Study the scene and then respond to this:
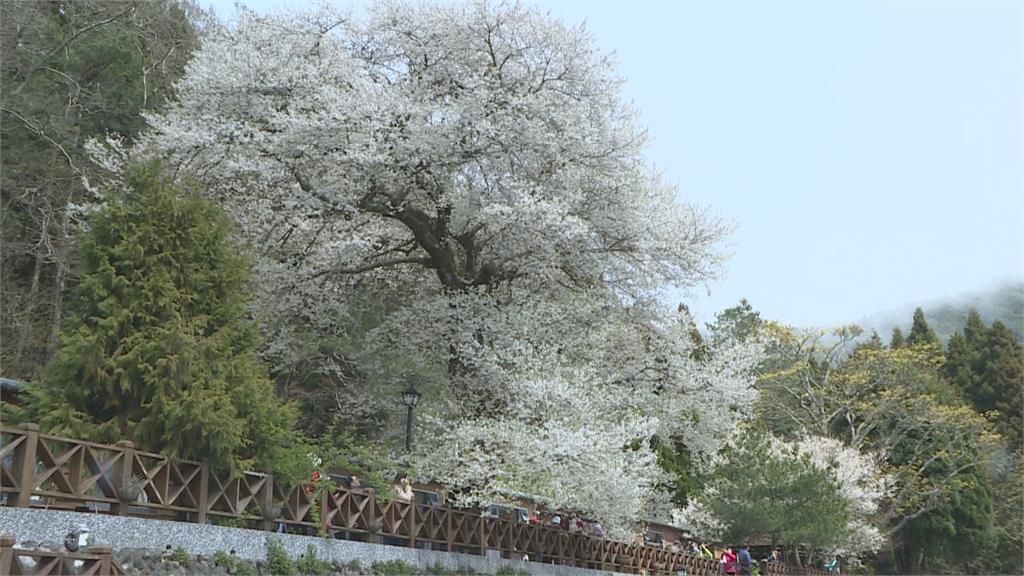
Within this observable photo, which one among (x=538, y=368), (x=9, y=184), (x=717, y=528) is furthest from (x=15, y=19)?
(x=717, y=528)

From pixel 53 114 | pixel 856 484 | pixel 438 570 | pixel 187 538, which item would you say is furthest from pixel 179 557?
pixel 856 484

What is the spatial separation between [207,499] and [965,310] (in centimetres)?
13878

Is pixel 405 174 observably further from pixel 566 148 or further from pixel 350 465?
pixel 350 465

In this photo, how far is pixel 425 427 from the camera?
20266 millimetres

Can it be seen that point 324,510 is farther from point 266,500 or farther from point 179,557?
point 179,557

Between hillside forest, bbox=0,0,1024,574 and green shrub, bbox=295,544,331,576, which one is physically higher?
hillside forest, bbox=0,0,1024,574

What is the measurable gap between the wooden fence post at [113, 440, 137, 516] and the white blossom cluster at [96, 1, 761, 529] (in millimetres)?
7619

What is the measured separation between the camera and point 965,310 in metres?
133

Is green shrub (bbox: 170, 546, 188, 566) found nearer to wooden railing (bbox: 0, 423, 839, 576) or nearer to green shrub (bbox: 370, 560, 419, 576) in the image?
wooden railing (bbox: 0, 423, 839, 576)

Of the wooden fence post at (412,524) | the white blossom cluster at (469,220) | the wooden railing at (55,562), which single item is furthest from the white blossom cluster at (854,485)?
the wooden railing at (55,562)

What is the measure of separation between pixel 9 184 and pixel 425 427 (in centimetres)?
1380

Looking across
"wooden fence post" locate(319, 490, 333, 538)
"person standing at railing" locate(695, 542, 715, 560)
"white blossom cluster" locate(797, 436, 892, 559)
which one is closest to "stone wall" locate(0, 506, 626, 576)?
"wooden fence post" locate(319, 490, 333, 538)

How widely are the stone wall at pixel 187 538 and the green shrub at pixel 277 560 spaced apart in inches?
4.1

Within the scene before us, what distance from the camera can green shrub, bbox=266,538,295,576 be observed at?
1266 cm
